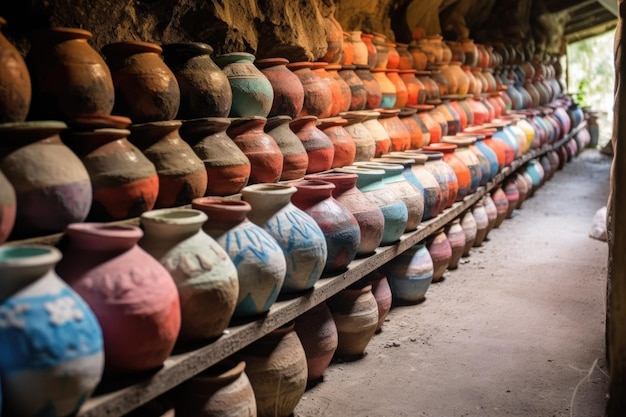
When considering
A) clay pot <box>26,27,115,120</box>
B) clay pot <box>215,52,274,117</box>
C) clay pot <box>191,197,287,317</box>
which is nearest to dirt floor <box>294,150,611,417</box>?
clay pot <box>191,197,287,317</box>

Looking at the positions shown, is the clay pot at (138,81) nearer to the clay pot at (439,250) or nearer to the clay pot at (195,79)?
the clay pot at (195,79)

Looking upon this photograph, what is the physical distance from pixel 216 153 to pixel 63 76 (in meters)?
0.74

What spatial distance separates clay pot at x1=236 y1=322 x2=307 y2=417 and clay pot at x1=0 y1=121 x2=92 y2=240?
0.94 m

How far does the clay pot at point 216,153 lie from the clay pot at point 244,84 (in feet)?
0.84

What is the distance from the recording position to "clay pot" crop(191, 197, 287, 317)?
2.28m

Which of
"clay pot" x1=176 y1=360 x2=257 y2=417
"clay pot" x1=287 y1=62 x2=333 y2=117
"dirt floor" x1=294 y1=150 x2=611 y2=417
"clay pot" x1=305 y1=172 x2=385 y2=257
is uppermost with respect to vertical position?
"clay pot" x1=287 y1=62 x2=333 y2=117

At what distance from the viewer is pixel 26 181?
179 centimetres

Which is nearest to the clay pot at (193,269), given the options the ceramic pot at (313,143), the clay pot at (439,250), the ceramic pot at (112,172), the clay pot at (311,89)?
the ceramic pot at (112,172)

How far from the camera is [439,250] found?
4.60m

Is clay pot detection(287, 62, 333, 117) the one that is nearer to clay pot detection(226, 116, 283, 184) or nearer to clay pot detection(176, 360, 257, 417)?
clay pot detection(226, 116, 283, 184)

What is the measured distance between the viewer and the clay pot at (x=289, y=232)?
2568 mm

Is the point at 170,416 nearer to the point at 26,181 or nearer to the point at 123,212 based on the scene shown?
the point at 123,212

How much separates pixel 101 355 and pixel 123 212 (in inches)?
26.4

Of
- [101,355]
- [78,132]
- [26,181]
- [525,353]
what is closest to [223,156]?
[78,132]
